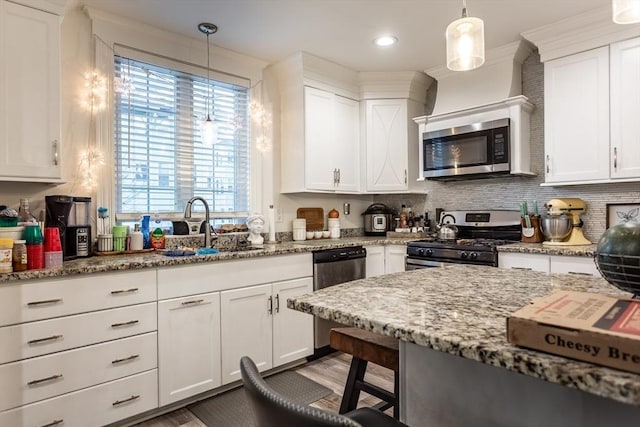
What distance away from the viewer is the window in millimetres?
2936

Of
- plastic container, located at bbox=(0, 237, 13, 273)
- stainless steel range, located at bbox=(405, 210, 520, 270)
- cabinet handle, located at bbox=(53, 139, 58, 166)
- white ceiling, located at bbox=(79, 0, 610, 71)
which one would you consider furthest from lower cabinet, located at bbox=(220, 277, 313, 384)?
white ceiling, located at bbox=(79, 0, 610, 71)

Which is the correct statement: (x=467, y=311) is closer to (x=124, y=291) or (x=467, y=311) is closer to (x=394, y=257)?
(x=124, y=291)

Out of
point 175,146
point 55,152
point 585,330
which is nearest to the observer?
point 585,330

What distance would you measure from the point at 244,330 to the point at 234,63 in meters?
2.27

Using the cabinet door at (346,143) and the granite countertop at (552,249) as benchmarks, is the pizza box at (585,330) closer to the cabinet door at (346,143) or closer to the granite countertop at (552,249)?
the granite countertop at (552,249)

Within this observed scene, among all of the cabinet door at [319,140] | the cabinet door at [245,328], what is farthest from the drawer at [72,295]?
the cabinet door at [319,140]

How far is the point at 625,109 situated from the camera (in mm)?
2744

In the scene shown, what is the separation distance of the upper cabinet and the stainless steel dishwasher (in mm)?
1664

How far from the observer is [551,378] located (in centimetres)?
65

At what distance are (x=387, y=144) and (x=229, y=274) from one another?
7.23 ft

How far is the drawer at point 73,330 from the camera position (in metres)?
1.85

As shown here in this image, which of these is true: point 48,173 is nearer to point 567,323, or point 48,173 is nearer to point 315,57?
point 315,57

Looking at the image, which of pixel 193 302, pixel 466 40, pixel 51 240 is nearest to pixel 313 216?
pixel 193 302

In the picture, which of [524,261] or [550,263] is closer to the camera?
[550,263]
